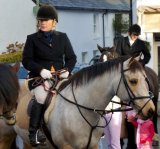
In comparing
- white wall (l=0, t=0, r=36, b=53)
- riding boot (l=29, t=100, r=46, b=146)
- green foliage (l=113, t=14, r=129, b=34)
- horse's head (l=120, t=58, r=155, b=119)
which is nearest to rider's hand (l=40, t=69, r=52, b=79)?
riding boot (l=29, t=100, r=46, b=146)

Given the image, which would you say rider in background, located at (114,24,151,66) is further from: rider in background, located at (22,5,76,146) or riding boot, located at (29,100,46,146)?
riding boot, located at (29,100,46,146)

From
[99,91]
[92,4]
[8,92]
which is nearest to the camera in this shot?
[8,92]

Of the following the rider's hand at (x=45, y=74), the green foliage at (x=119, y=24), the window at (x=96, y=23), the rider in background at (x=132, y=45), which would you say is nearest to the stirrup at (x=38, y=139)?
the rider's hand at (x=45, y=74)

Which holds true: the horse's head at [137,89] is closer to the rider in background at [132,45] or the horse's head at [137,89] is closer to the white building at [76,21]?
the rider in background at [132,45]

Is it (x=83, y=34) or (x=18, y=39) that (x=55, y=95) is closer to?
(x=18, y=39)

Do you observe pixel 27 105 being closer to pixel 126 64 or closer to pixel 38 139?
pixel 38 139

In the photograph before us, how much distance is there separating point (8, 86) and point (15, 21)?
2293 centimetres

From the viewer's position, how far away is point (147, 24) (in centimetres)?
1927

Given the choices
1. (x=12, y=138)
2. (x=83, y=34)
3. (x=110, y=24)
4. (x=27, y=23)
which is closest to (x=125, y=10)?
(x=110, y=24)

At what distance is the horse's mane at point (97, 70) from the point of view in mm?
7248

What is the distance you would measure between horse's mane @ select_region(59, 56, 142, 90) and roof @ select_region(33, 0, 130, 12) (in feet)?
76.6

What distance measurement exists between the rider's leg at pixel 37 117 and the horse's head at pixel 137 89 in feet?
3.67

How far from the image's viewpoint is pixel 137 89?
23.2ft

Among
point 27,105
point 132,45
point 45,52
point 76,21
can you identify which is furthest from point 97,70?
point 76,21
